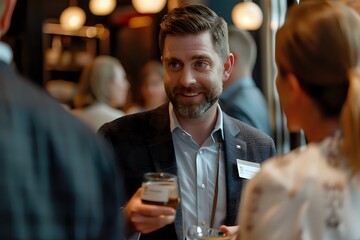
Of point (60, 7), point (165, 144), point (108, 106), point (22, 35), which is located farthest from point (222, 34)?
point (60, 7)

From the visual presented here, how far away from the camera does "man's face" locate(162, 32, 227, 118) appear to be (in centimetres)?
242

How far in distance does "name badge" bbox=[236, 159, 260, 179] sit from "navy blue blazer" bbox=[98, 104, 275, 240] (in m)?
0.02

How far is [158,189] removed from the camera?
1.92 meters

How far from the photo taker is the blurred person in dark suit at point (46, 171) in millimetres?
Result: 1218

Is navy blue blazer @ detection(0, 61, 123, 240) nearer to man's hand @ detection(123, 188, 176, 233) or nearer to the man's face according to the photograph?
man's hand @ detection(123, 188, 176, 233)

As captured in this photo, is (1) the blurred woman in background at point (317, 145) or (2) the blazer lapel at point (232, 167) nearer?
(1) the blurred woman in background at point (317, 145)

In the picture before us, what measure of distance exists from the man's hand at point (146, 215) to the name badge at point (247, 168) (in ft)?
1.62

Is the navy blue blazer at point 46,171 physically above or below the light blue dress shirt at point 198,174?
above

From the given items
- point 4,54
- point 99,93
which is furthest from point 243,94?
point 4,54

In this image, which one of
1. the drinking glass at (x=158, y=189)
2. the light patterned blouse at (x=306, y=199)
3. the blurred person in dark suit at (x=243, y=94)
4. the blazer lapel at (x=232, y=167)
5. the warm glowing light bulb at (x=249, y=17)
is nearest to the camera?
the light patterned blouse at (x=306, y=199)

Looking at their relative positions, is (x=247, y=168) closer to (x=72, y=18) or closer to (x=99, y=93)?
(x=99, y=93)

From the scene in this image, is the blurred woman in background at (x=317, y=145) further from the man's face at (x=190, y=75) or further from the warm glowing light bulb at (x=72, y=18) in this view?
the warm glowing light bulb at (x=72, y=18)

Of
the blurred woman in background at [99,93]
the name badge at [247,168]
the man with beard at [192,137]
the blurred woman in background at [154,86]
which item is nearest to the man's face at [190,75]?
the man with beard at [192,137]

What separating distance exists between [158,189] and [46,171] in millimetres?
710
